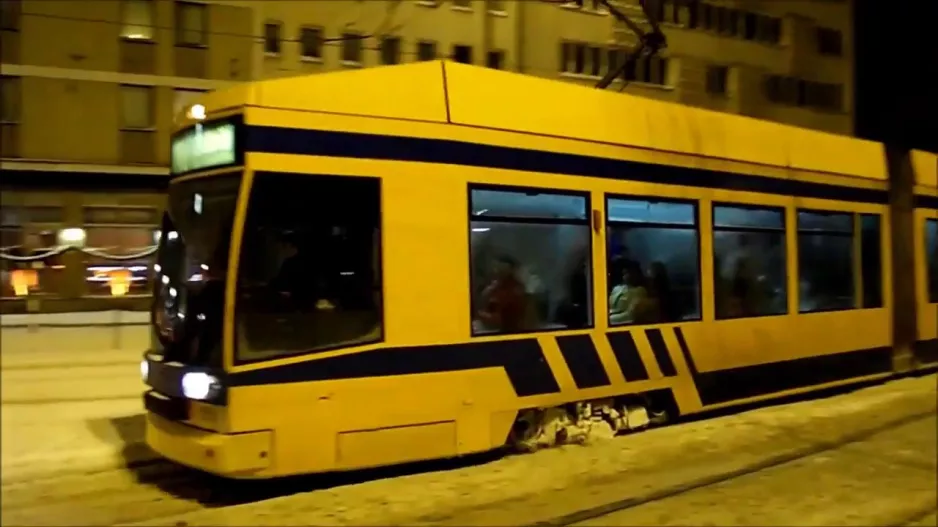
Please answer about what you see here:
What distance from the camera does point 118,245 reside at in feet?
33.8

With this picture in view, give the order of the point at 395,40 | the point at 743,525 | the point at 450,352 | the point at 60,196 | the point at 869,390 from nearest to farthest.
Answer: the point at 743,525
the point at 450,352
the point at 60,196
the point at 869,390
the point at 395,40

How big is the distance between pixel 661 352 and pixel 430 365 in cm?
254

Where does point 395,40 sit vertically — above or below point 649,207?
above

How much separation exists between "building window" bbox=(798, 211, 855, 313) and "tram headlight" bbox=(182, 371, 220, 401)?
21.1 ft

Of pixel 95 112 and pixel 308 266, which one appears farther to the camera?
pixel 95 112

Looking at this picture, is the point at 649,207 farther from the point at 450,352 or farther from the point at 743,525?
the point at 743,525

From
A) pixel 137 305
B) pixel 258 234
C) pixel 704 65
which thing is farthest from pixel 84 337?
pixel 704 65

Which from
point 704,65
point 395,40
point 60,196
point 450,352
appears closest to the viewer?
point 450,352

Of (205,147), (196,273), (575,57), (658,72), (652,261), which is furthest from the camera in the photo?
(658,72)

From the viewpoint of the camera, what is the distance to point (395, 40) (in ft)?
53.1

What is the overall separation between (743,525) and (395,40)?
466 inches

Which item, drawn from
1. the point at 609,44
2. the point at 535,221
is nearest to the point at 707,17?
the point at 609,44

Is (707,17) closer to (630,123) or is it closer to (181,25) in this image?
(181,25)

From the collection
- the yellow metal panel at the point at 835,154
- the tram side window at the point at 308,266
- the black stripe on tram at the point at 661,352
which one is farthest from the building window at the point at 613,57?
the tram side window at the point at 308,266
